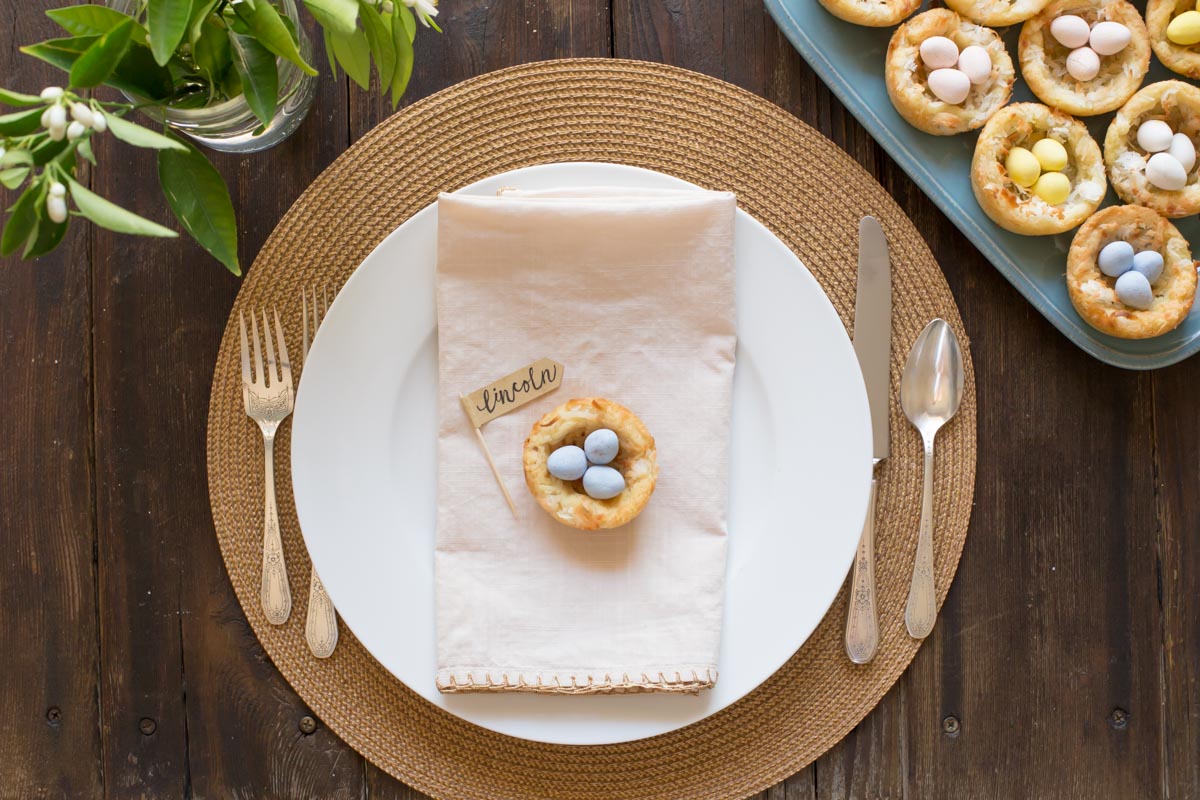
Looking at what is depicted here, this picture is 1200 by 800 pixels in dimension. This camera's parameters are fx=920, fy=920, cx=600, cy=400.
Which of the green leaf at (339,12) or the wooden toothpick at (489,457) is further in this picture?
the wooden toothpick at (489,457)

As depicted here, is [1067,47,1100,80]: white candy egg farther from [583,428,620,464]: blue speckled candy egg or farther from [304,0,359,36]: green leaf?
[304,0,359,36]: green leaf

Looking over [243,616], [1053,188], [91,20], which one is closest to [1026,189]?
[1053,188]

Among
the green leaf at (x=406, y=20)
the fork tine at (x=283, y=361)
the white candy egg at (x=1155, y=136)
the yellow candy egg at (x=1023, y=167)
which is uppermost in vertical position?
the green leaf at (x=406, y=20)

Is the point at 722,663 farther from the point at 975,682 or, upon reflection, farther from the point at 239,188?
the point at 239,188

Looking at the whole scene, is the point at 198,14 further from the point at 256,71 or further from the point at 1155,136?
the point at 1155,136

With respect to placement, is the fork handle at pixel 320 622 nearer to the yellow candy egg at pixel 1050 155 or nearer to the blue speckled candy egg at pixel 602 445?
the blue speckled candy egg at pixel 602 445

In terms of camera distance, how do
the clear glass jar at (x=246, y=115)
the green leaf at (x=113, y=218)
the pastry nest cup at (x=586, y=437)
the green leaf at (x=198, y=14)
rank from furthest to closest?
the pastry nest cup at (x=586, y=437) → the clear glass jar at (x=246, y=115) → the green leaf at (x=198, y=14) → the green leaf at (x=113, y=218)

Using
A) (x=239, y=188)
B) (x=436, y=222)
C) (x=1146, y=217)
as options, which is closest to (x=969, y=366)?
(x=1146, y=217)

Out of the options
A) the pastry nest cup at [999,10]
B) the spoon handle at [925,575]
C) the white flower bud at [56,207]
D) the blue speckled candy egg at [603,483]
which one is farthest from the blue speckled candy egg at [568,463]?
the pastry nest cup at [999,10]
